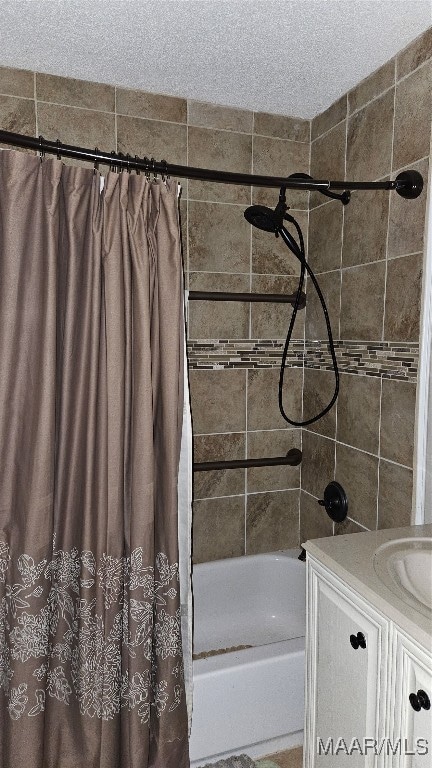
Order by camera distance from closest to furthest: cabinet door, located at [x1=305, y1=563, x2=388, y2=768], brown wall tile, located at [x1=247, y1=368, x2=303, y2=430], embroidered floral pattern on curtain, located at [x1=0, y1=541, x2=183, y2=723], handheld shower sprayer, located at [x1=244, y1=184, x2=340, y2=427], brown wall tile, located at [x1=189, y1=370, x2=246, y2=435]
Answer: cabinet door, located at [x1=305, y1=563, x2=388, y2=768] → embroidered floral pattern on curtain, located at [x1=0, y1=541, x2=183, y2=723] → handheld shower sprayer, located at [x1=244, y1=184, x2=340, y2=427] → brown wall tile, located at [x1=189, y1=370, x2=246, y2=435] → brown wall tile, located at [x1=247, y1=368, x2=303, y2=430]

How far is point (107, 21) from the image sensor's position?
1.58 metres

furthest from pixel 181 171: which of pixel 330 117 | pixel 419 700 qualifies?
pixel 419 700

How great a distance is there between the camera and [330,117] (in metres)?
2.12

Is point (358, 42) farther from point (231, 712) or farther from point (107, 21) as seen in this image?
point (231, 712)

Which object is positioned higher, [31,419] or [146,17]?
[146,17]

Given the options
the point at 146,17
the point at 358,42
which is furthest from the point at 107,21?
the point at 358,42

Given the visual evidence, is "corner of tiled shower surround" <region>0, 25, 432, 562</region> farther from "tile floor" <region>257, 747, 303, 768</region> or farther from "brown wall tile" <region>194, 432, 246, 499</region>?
"tile floor" <region>257, 747, 303, 768</region>

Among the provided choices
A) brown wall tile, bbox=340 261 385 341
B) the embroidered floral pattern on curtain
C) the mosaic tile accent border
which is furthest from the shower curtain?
brown wall tile, bbox=340 261 385 341

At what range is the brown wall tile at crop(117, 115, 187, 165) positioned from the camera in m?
2.02

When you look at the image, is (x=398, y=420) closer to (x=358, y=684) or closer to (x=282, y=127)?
(x=358, y=684)

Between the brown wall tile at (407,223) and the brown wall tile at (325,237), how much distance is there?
1.13 feet

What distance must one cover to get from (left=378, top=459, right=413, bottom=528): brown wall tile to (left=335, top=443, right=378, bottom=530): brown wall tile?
4cm

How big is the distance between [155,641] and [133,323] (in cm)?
99

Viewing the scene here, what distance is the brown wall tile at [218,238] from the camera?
2139 mm
